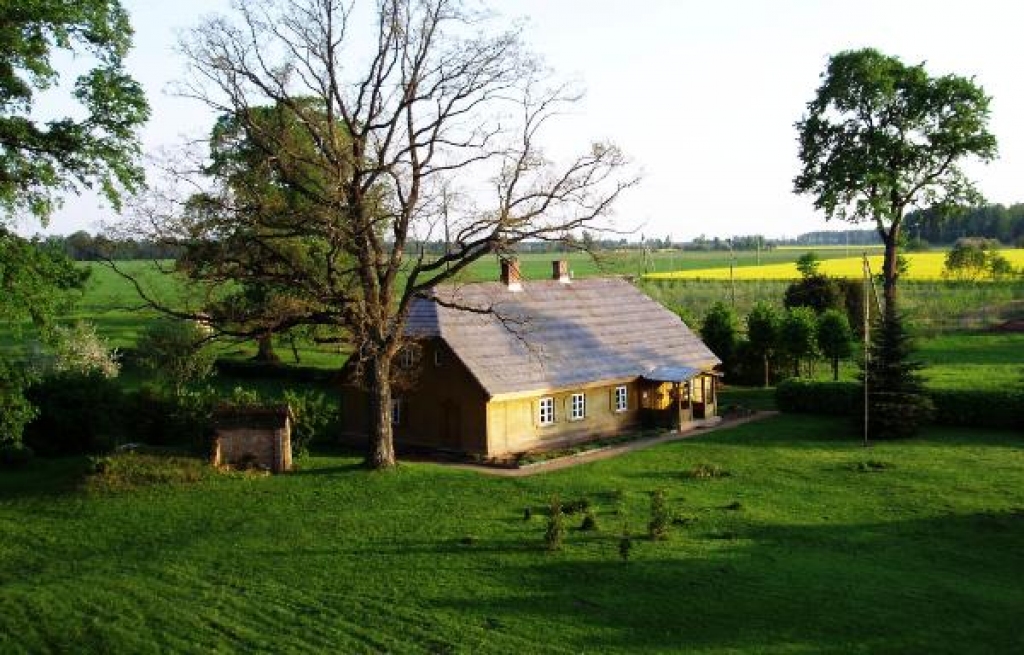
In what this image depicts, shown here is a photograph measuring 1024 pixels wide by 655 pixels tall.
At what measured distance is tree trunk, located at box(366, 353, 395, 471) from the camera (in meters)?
28.1

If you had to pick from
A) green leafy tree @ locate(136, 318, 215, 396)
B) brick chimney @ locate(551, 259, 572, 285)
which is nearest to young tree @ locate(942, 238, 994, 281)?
brick chimney @ locate(551, 259, 572, 285)

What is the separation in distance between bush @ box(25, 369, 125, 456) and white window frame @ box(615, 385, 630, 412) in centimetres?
1761

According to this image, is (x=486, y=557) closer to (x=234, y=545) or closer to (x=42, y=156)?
(x=234, y=545)

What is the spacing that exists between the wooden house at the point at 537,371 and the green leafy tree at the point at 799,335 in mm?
6090

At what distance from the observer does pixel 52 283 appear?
74.4 feet

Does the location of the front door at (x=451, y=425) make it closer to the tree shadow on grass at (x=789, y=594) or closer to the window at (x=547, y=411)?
the window at (x=547, y=411)

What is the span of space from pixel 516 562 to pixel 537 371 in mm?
13513

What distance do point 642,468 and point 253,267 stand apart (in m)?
12.8

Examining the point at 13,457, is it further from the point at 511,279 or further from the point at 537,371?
the point at 511,279

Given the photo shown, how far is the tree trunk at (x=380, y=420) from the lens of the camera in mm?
28062

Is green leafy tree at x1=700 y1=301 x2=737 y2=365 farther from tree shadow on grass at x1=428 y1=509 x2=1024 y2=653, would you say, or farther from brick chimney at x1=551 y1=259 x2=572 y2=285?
tree shadow on grass at x1=428 y1=509 x2=1024 y2=653

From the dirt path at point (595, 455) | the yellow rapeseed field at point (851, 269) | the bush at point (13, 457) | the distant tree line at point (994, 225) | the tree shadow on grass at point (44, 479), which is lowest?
the dirt path at point (595, 455)

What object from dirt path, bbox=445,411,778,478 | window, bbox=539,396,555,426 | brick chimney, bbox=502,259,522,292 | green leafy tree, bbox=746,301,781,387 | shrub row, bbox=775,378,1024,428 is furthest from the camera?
green leafy tree, bbox=746,301,781,387

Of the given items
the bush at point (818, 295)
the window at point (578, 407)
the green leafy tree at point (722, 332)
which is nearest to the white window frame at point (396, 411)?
the window at point (578, 407)
